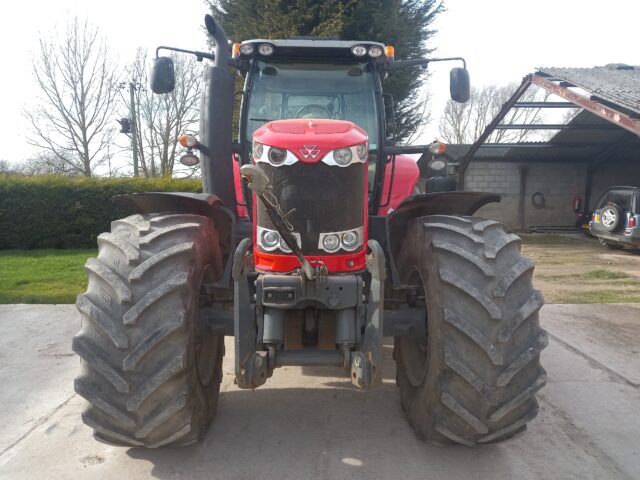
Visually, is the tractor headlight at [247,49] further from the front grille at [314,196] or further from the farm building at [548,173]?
the farm building at [548,173]

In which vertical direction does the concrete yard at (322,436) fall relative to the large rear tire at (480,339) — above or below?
below

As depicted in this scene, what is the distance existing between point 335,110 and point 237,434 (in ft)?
7.89

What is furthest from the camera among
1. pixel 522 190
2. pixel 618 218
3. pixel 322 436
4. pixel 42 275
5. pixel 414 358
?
pixel 522 190

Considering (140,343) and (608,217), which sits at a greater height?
(140,343)

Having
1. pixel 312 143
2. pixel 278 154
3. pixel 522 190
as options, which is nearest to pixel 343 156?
pixel 312 143

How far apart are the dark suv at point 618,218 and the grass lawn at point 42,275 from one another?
1155 cm

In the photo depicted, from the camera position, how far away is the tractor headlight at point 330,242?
2.50 m

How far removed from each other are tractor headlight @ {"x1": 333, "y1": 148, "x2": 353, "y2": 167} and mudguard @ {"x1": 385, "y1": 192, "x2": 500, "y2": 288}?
0.70m

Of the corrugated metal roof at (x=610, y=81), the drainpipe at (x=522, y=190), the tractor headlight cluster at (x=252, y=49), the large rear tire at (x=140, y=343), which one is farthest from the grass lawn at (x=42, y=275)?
the drainpipe at (x=522, y=190)

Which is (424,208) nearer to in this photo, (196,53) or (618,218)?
(196,53)

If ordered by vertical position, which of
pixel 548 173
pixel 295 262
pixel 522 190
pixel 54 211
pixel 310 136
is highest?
pixel 310 136

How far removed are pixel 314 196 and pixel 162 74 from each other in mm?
1640

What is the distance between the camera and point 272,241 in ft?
8.30

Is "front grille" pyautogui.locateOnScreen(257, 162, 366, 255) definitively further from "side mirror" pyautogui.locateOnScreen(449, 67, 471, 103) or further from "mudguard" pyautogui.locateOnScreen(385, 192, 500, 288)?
"side mirror" pyautogui.locateOnScreen(449, 67, 471, 103)
